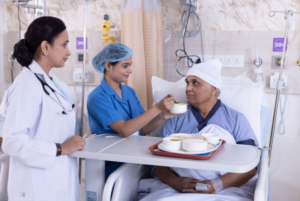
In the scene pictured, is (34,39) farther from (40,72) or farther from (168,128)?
(168,128)

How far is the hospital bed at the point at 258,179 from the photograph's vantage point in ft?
5.22

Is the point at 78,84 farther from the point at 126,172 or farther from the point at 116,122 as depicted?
the point at 126,172

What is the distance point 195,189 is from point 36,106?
88cm

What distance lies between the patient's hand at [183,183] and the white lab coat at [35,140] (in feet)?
1.78

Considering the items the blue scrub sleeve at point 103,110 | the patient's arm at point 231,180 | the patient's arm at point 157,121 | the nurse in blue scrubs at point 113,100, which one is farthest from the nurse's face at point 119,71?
the patient's arm at point 231,180

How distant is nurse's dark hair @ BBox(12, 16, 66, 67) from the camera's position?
61.9 inches

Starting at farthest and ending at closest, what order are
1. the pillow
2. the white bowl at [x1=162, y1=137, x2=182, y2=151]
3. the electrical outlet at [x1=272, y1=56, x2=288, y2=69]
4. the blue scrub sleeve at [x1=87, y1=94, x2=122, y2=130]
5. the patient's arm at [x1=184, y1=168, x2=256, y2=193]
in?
1. the electrical outlet at [x1=272, y1=56, x2=288, y2=69]
2. the pillow
3. the blue scrub sleeve at [x1=87, y1=94, x2=122, y2=130]
4. the patient's arm at [x1=184, y1=168, x2=256, y2=193]
5. the white bowl at [x1=162, y1=137, x2=182, y2=151]

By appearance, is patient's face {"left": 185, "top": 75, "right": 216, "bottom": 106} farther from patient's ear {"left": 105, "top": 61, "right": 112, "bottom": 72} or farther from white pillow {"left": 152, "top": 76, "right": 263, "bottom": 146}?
patient's ear {"left": 105, "top": 61, "right": 112, "bottom": 72}

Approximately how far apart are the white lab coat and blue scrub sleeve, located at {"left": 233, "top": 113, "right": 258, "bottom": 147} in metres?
0.97

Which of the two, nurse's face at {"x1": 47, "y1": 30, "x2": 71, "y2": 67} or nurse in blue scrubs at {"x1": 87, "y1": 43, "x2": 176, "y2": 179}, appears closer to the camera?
nurse's face at {"x1": 47, "y1": 30, "x2": 71, "y2": 67}

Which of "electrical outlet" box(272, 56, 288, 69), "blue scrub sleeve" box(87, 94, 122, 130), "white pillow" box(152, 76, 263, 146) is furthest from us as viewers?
"electrical outlet" box(272, 56, 288, 69)

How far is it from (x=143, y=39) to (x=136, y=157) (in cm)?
135

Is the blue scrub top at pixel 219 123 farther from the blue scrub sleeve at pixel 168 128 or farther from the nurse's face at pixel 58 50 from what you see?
the nurse's face at pixel 58 50

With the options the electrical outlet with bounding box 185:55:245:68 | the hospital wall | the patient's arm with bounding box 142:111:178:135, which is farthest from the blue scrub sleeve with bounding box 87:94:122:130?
the electrical outlet with bounding box 185:55:245:68
